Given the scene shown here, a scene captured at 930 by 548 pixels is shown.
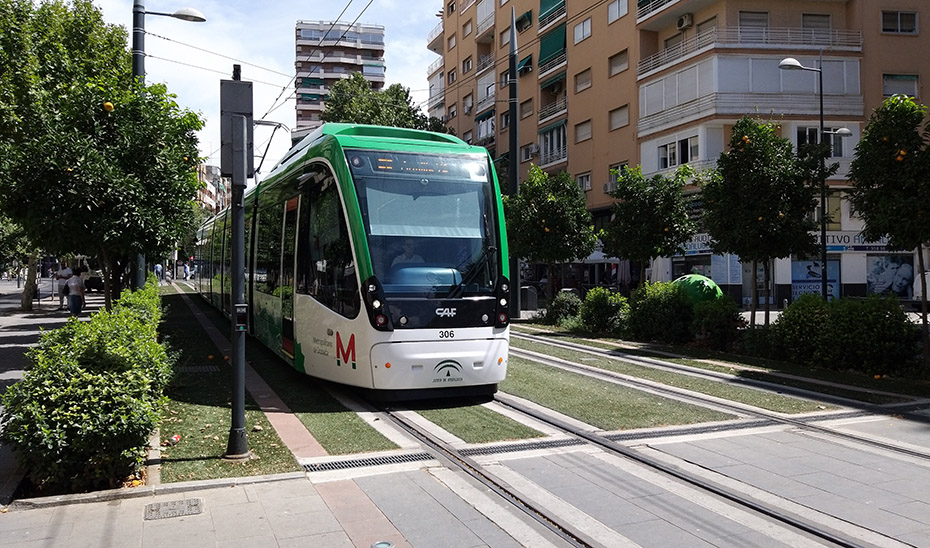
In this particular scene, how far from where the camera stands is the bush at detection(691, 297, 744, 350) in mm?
15297

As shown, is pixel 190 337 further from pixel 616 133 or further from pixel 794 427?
pixel 616 133

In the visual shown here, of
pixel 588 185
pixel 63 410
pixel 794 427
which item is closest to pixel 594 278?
pixel 588 185

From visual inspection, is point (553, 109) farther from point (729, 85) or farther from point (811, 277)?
point (811, 277)

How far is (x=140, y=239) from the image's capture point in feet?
38.0

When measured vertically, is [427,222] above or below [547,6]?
below

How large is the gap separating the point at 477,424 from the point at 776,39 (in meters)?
30.5

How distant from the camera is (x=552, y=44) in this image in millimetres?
43344

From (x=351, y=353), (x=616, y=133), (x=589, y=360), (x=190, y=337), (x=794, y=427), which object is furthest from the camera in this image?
(x=616, y=133)

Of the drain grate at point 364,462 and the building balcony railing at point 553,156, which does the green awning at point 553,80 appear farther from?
the drain grate at point 364,462

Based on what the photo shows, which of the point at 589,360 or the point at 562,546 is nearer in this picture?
the point at 562,546

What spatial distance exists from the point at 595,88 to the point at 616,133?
318 cm

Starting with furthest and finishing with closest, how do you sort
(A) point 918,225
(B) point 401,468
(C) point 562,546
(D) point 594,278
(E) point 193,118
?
(D) point 594,278 < (E) point 193,118 < (A) point 918,225 < (B) point 401,468 < (C) point 562,546

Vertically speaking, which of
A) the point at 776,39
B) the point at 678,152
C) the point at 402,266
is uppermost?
the point at 776,39

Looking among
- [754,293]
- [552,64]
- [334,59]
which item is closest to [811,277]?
[552,64]
